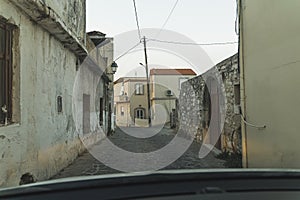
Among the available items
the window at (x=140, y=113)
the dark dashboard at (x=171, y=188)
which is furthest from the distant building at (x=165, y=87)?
the dark dashboard at (x=171, y=188)

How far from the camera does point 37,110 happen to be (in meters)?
6.41

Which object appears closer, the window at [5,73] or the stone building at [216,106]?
the window at [5,73]

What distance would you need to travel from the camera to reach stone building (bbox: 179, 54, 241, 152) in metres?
9.42

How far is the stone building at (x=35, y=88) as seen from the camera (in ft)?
17.0

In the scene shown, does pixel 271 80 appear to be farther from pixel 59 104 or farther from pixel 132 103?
pixel 132 103

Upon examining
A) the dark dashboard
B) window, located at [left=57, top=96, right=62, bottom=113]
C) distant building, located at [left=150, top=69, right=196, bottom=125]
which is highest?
distant building, located at [left=150, top=69, right=196, bottom=125]

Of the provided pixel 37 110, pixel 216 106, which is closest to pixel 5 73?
pixel 37 110

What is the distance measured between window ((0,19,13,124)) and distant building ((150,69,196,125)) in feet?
112

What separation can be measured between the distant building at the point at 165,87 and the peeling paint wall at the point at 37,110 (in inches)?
1222

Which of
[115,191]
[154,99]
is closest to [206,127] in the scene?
[115,191]

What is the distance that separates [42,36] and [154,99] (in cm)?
3701

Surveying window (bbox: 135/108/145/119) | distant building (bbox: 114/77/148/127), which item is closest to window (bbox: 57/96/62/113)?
distant building (bbox: 114/77/148/127)

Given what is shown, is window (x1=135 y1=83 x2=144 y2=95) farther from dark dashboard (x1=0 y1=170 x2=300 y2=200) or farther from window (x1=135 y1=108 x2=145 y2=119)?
dark dashboard (x1=0 y1=170 x2=300 y2=200)

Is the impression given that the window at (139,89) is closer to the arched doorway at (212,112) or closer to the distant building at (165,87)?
the distant building at (165,87)
